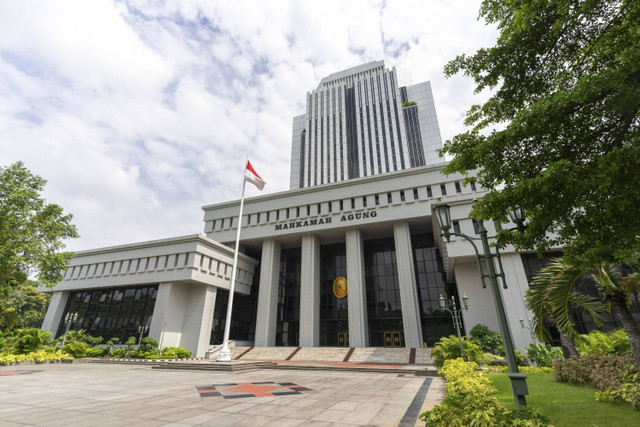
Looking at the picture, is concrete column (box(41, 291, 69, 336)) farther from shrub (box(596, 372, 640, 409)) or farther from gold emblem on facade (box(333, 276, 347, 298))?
shrub (box(596, 372, 640, 409))

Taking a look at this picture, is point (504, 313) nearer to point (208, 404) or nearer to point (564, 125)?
point (564, 125)

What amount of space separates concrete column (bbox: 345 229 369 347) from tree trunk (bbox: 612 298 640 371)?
27169 millimetres

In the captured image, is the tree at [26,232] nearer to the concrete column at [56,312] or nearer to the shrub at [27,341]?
the shrub at [27,341]

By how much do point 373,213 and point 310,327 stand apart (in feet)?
53.7

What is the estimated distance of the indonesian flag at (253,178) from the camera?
2572 cm

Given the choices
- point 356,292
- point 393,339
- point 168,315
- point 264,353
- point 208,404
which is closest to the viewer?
point 208,404

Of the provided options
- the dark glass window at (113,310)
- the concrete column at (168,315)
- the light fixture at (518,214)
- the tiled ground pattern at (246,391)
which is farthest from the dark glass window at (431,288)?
the dark glass window at (113,310)

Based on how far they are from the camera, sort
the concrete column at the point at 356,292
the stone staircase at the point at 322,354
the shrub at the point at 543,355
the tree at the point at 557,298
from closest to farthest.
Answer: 1. the tree at the point at 557,298
2. the shrub at the point at 543,355
3. the stone staircase at the point at 322,354
4. the concrete column at the point at 356,292

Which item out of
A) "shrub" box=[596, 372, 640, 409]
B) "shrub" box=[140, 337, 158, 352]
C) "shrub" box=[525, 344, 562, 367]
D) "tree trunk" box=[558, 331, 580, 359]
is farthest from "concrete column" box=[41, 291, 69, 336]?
"tree trunk" box=[558, 331, 580, 359]

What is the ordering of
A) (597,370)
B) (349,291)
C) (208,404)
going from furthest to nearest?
1. (349,291)
2. (597,370)
3. (208,404)

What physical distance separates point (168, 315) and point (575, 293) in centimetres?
→ 3572

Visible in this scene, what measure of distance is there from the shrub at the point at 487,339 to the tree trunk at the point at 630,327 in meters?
17.5

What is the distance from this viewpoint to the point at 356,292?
1401 inches

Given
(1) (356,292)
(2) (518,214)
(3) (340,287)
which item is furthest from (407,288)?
(2) (518,214)
